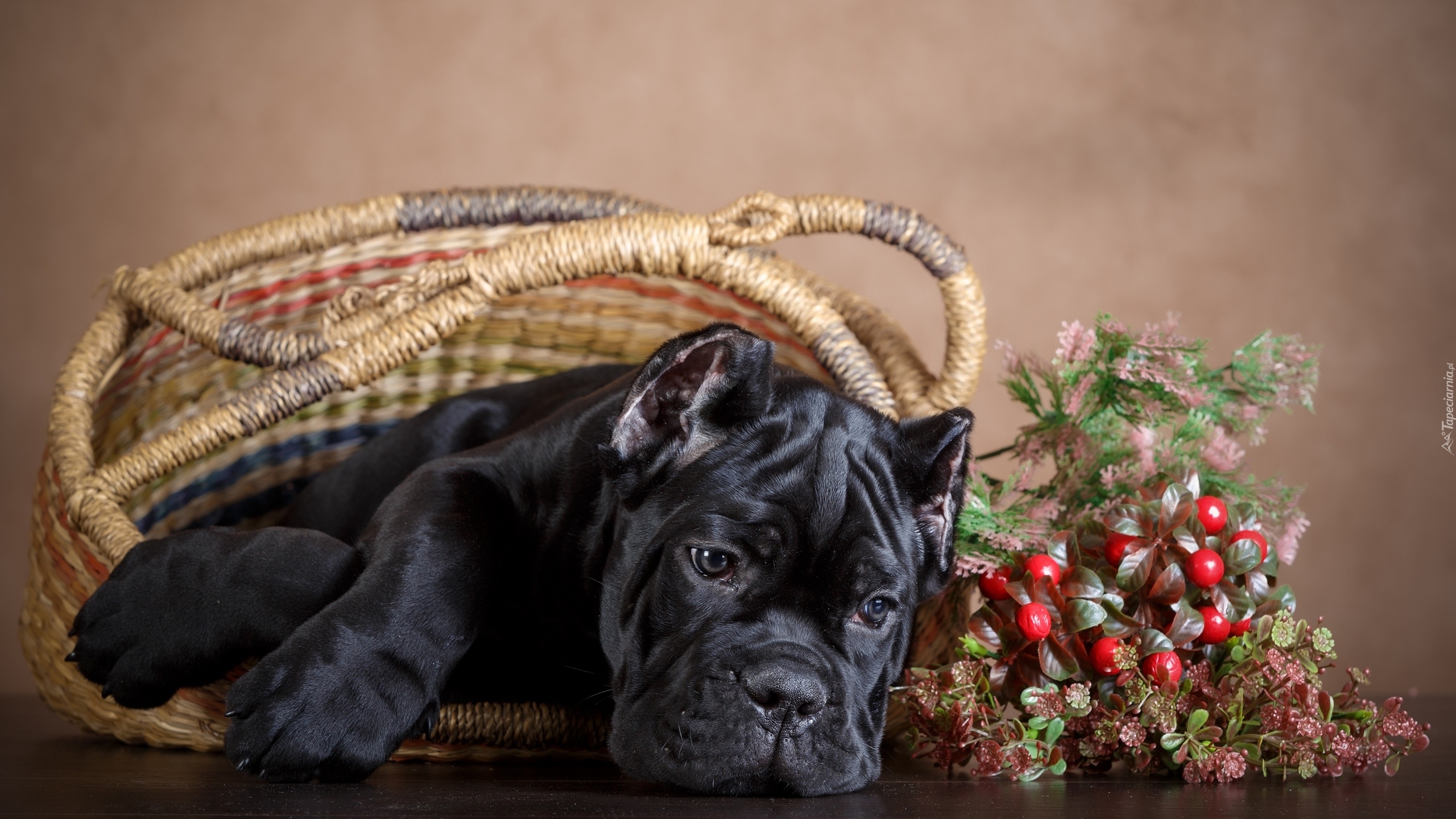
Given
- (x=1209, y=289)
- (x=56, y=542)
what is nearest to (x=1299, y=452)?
(x=1209, y=289)

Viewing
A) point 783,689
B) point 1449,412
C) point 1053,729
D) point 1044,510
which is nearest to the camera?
point 783,689

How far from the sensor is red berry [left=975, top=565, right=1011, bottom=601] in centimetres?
171

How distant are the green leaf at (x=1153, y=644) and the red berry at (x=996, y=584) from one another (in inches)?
7.6

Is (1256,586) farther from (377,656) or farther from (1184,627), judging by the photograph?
(377,656)

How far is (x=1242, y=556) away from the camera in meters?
1.68

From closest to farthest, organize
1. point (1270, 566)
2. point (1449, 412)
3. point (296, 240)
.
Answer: point (1270, 566) → point (296, 240) → point (1449, 412)

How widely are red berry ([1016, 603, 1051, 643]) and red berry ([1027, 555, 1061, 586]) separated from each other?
56 mm

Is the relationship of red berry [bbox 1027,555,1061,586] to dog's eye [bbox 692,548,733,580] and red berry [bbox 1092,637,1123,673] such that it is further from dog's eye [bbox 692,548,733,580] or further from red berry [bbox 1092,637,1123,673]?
dog's eye [bbox 692,548,733,580]

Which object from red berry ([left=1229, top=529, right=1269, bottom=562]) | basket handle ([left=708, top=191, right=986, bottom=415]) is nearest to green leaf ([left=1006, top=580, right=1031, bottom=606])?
red berry ([left=1229, top=529, right=1269, bottom=562])

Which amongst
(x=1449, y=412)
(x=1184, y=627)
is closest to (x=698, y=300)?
(x=1184, y=627)

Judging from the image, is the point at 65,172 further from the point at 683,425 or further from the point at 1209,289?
the point at 1209,289

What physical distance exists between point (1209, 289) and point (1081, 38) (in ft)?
2.98

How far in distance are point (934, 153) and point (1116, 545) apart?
232cm

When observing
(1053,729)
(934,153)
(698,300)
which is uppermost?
(934,153)
